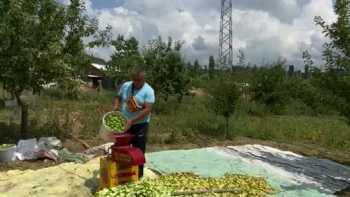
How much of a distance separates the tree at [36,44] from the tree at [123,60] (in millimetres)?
6089

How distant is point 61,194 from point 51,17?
510 centimetres

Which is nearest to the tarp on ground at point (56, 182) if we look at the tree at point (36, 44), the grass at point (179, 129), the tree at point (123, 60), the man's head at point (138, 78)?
the man's head at point (138, 78)

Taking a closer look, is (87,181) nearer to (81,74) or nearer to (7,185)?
(7,185)

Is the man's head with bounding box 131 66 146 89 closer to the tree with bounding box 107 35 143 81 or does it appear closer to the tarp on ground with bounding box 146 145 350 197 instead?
the tarp on ground with bounding box 146 145 350 197

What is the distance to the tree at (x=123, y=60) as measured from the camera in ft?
70.1

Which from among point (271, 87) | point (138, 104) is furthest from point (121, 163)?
point (271, 87)

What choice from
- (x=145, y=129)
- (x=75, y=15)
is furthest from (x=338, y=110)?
(x=75, y=15)

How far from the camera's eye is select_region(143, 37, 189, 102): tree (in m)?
22.0

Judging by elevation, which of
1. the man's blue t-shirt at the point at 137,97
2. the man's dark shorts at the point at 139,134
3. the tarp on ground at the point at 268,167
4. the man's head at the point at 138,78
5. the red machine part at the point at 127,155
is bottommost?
the tarp on ground at the point at 268,167

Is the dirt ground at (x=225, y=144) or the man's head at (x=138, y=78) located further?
the dirt ground at (x=225, y=144)

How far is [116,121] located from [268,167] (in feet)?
→ 13.2

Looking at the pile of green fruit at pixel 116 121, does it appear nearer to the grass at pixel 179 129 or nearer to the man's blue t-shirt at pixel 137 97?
the man's blue t-shirt at pixel 137 97

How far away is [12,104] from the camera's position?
1156cm

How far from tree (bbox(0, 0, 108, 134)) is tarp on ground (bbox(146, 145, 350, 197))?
2.91 m
